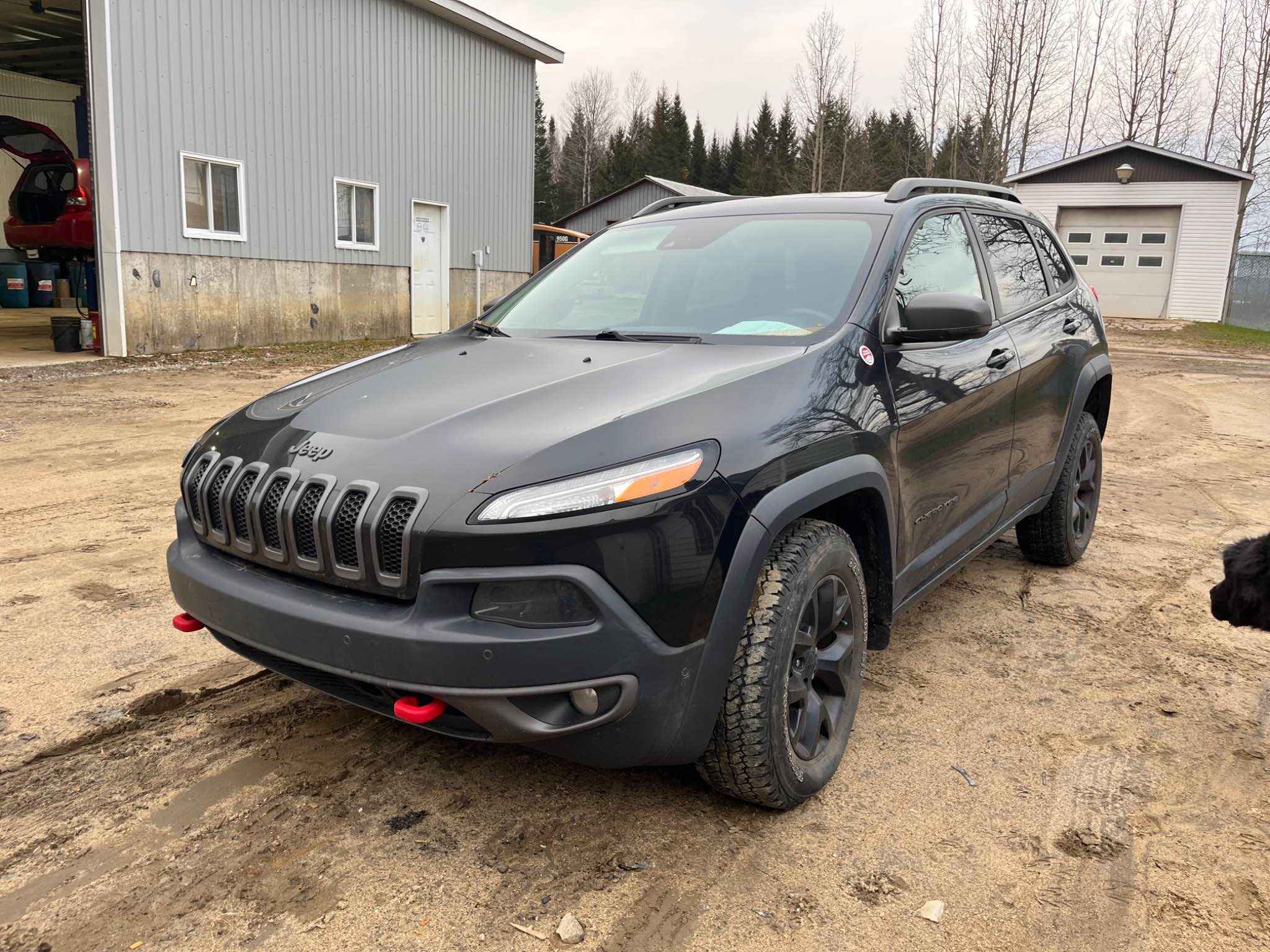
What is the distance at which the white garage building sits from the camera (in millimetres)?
26359

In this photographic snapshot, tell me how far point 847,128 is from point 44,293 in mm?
30693

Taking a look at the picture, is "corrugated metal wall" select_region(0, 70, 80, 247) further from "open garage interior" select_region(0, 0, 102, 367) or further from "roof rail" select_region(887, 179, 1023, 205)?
"roof rail" select_region(887, 179, 1023, 205)

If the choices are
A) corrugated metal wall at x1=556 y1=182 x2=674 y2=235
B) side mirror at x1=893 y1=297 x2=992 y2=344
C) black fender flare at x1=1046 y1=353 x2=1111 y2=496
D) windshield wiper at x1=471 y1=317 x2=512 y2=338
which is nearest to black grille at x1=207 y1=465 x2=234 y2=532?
windshield wiper at x1=471 y1=317 x2=512 y2=338

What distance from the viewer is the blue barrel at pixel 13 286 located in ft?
67.5

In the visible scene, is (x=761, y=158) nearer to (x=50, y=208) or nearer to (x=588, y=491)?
(x=50, y=208)

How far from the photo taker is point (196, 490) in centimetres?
259

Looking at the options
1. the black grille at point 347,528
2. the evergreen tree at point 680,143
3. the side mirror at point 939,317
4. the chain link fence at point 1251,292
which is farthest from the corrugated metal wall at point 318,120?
the evergreen tree at point 680,143

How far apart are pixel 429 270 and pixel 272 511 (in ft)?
53.9

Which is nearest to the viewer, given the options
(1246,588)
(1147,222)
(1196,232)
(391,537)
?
(391,537)

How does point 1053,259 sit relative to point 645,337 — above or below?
above

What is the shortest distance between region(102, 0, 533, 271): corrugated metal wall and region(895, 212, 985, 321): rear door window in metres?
11.6

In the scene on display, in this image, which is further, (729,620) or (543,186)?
(543,186)

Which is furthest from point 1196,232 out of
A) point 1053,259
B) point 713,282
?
point 713,282

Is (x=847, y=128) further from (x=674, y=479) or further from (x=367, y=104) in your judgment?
(x=674, y=479)
